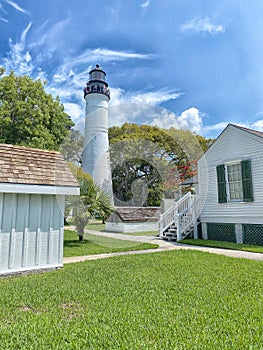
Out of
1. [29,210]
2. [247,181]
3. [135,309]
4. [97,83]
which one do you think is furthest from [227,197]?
[97,83]

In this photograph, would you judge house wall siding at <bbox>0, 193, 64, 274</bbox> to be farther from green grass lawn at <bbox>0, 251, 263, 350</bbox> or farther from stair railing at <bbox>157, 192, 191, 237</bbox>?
stair railing at <bbox>157, 192, 191, 237</bbox>

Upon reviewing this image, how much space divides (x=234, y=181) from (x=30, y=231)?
794 cm

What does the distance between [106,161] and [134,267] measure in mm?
13677

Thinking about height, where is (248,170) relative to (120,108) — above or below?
below

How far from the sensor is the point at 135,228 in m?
14.7

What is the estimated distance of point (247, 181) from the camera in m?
9.14

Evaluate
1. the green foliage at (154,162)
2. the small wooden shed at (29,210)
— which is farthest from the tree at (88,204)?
the green foliage at (154,162)

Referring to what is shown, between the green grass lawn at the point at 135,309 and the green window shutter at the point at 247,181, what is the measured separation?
4.23 metres

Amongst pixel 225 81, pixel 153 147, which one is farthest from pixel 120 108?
pixel 153 147

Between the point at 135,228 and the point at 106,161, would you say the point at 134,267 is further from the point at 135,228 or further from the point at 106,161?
the point at 106,161

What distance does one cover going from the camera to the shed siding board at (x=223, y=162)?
29.3 ft

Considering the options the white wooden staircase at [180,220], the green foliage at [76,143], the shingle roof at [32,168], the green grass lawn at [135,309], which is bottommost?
the green grass lawn at [135,309]

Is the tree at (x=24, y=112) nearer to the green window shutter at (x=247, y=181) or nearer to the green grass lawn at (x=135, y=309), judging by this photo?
the green window shutter at (x=247, y=181)

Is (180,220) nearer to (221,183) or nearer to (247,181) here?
(221,183)
